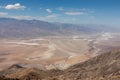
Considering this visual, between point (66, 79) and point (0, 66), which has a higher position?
point (66, 79)

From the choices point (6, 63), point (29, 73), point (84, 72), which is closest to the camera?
point (29, 73)

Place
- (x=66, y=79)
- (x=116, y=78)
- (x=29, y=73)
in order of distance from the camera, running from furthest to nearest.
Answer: (x=29, y=73), (x=66, y=79), (x=116, y=78)

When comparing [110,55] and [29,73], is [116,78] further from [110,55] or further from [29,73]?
[110,55]

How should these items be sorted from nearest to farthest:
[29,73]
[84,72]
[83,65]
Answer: [29,73] < [84,72] < [83,65]

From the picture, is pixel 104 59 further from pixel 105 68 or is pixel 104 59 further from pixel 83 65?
pixel 105 68

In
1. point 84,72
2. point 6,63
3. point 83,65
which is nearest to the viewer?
point 84,72

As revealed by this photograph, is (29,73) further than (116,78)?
Yes

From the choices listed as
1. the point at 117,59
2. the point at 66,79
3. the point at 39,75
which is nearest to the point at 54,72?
the point at 39,75

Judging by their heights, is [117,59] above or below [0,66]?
above

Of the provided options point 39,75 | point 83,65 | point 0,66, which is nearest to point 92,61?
point 83,65
